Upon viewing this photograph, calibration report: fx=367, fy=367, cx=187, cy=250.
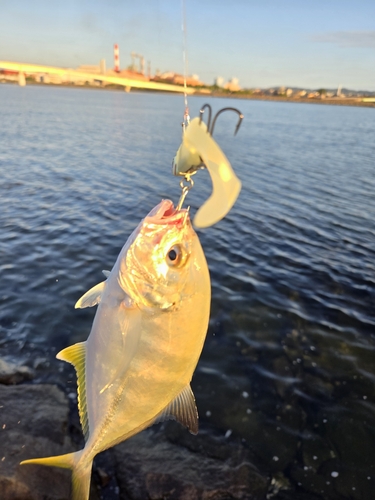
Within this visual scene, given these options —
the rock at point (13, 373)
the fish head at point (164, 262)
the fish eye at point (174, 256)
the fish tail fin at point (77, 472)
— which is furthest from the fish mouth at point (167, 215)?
the rock at point (13, 373)

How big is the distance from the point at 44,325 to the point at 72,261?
3.52 m

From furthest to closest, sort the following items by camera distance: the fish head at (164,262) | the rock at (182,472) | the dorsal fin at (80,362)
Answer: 1. the rock at (182,472)
2. the dorsal fin at (80,362)
3. the fish head at (164,262)

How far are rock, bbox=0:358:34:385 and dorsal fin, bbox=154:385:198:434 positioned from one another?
4505mm

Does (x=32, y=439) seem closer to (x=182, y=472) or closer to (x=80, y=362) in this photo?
(x=182, y=472)

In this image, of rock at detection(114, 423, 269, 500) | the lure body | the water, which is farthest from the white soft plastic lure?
the water

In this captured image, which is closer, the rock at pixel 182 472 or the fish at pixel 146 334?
the fish at pixel 146 334

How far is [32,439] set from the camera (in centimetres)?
521

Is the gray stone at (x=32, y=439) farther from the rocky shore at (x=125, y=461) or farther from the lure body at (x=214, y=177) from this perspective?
the lure body at (x=214, y=177)

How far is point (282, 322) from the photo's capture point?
29.5 ft

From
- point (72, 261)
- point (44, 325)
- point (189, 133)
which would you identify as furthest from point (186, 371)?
point (72, 261)

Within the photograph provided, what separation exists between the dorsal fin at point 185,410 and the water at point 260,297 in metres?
3.14

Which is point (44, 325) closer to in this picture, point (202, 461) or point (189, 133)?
point (202, 461)

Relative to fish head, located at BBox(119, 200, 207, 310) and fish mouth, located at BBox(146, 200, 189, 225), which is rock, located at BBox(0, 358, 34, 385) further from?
fish mouth, located at BBox(146, 200, 189, 225)

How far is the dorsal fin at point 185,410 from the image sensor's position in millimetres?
3248
